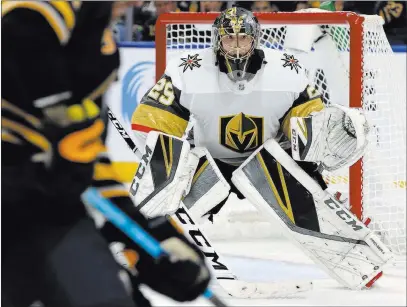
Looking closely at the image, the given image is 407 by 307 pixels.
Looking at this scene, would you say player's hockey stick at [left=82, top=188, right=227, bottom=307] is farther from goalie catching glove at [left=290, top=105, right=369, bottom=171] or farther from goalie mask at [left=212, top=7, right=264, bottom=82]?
goalie mask at [left=212, top=7, right=264, bottom=82]

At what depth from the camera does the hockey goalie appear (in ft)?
9.74

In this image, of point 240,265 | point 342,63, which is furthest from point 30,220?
point 342,63

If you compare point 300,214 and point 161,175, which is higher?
point 161,175

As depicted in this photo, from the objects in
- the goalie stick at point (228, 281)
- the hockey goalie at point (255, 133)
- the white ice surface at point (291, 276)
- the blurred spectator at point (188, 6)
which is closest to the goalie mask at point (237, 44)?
the hockey goalie at point (255, 133)

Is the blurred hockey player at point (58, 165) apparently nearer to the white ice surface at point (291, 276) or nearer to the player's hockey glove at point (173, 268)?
the player's hockey glove at point (173, 268)

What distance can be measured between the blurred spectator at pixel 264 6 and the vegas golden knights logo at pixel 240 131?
1842 mm

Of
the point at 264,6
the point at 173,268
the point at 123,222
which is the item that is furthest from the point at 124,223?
the point at 264,6

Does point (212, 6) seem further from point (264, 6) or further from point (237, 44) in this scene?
point (237, 44)

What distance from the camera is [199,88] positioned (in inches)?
118

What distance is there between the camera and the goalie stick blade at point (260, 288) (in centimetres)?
300

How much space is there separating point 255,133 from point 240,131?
5 cm

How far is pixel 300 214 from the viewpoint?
305 cm

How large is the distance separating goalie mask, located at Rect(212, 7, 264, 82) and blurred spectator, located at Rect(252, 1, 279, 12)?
71.7 inches

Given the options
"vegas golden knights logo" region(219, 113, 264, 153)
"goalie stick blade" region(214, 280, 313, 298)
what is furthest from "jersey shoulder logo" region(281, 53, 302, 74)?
"goalie stick blade" region(214, 280, 313, 298)
